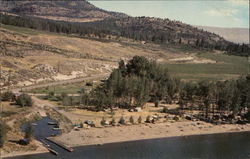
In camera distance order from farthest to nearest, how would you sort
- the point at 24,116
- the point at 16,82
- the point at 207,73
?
the point at 207,73 → the point at 16,82 → the point at 24,116

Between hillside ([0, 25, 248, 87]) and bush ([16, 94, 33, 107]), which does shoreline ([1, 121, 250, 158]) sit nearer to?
bush ([16, 94, 33, 107])

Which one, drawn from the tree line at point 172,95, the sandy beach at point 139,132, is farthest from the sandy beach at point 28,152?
the tree line at point 172,95

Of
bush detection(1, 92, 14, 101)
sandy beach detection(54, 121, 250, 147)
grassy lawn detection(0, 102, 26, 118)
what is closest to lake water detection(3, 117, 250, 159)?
sandy beach detection(54, 121, 250, 147)

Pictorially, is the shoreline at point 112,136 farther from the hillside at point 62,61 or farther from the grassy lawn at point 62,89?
the hillside at point 62,61

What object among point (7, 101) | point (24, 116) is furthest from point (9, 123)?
point (7, 101)

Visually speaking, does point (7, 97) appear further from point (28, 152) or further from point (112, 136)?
point (28, 152)

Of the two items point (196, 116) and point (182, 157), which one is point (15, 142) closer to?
point (182, 157)
